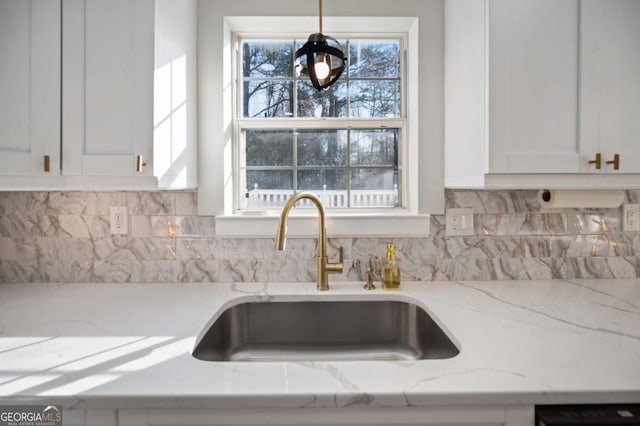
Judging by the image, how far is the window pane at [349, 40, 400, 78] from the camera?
1750 millimetres

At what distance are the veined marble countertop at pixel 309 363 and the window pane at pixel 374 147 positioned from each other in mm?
708

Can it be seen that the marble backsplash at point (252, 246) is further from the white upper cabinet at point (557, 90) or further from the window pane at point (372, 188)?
the white upper cabinet at point (557, 90)

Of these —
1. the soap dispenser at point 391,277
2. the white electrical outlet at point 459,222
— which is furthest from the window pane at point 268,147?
the white electrical outlet at point 459,222

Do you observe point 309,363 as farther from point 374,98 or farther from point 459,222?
point 374,98

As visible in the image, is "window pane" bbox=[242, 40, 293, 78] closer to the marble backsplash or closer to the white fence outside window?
the white fence outside window

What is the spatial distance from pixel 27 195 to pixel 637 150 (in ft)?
8.25

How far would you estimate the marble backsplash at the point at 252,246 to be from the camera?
1.59 metres

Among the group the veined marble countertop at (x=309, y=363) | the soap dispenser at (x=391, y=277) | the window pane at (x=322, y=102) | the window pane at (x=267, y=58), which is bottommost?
→ the veined marble countertop at (x=309, y=363)

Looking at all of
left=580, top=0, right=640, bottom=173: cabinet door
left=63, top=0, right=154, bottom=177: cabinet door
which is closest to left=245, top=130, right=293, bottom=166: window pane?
left=63, top=0, right=154, bottom=177: cabinet door

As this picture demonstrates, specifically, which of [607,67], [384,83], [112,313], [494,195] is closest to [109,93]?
[112,313]

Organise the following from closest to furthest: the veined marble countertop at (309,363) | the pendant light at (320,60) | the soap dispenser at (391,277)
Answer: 1. the veined marble countertop at (309,363)
2. the pendant light at (320,60)
3. the soap dispenser at (391,277)

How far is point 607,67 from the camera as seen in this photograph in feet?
4.10

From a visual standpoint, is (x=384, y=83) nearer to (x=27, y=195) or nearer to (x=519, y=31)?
(x=519, y=31)

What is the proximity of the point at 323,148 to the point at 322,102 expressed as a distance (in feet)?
0.76
